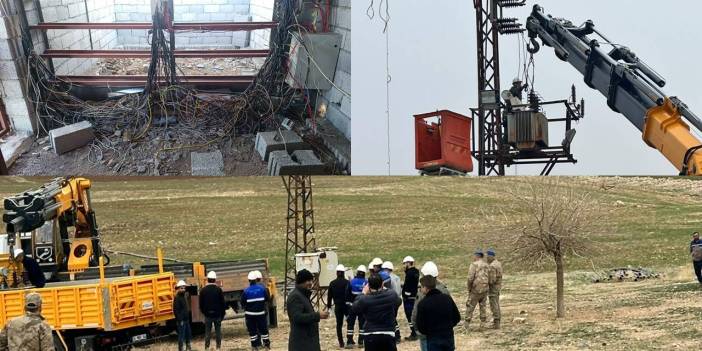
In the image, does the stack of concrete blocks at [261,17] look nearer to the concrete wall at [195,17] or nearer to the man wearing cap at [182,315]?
the concrete wall at [195,17]

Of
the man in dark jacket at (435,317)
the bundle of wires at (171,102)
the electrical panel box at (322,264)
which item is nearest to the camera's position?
the man in dark jacket at (435,317)

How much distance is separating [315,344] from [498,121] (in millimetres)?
8815

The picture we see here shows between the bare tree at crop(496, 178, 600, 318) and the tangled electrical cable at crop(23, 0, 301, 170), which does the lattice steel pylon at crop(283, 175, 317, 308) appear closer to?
the bare tree at crop(496, 178, 600, 318)

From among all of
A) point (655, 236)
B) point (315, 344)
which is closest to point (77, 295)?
point (315, 344)

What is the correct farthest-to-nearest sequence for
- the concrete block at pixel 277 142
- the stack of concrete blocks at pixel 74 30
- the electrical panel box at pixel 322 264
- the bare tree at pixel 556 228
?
the electrical panel box at pixel 322 264 < the bare tree at pixel 556 228 < the concrete block at pixel 277 142 < the stack of concrete blocks at pixel 74 30

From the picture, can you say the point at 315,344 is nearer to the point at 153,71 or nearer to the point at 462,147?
the point at 153,71

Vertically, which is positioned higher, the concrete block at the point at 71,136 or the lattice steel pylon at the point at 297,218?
the concrete block at the point at 71,136

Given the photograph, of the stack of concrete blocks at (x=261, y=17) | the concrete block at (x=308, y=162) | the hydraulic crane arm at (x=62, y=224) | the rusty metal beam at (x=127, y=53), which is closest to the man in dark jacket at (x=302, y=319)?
the stack of concrete blocks at (x=261, y=17)

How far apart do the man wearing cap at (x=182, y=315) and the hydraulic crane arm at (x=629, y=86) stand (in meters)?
7.53

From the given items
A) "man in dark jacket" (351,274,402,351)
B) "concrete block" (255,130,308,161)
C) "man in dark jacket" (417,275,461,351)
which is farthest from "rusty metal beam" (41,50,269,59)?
"man in dark jacket" (417,275,461,351)

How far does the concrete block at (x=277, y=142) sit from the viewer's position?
50.3ft

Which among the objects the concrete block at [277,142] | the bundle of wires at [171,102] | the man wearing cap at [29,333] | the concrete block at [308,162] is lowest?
the man wearing cap at [29,333]

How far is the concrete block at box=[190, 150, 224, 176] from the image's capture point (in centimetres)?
1569

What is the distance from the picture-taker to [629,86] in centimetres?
1952
